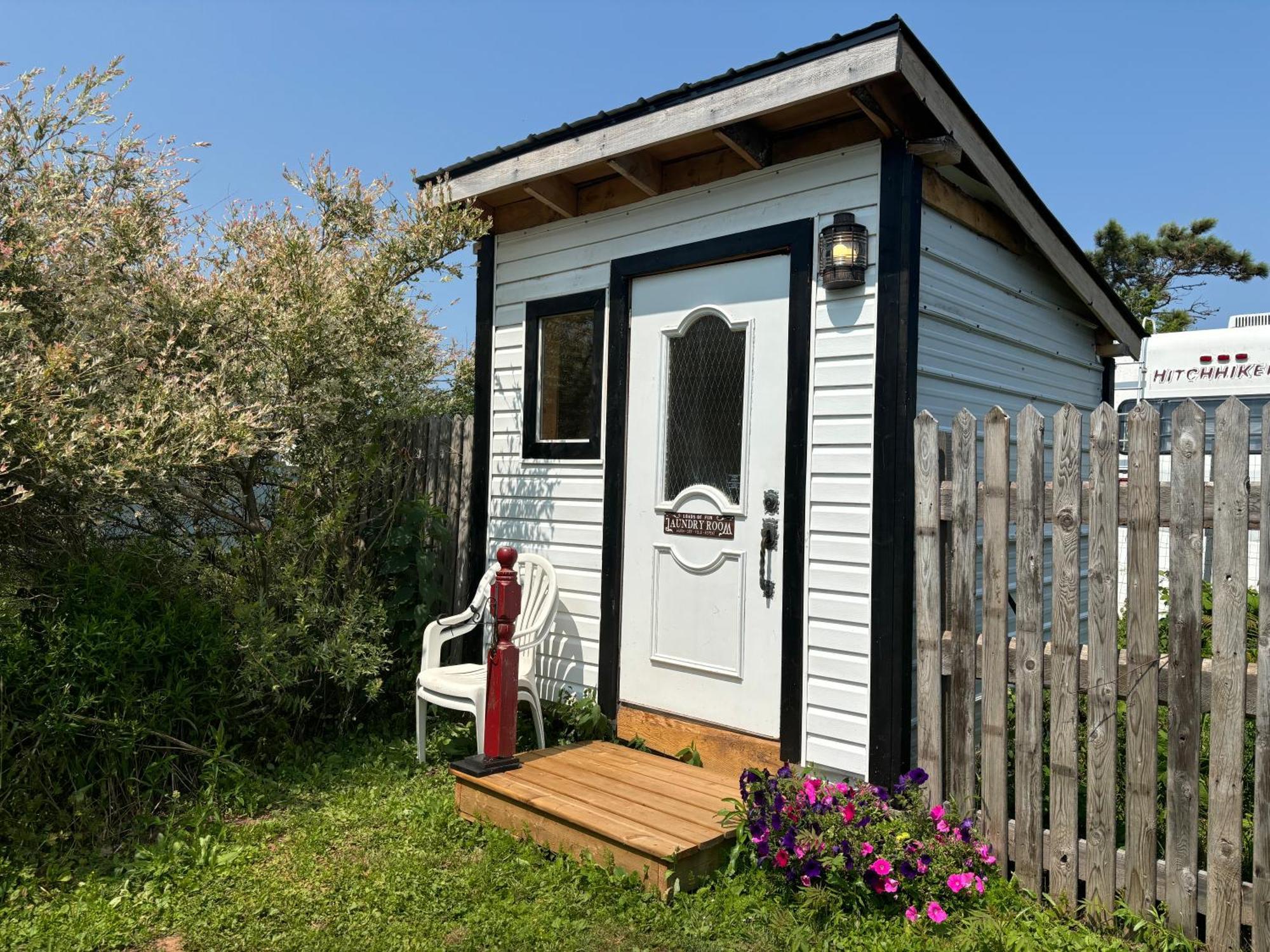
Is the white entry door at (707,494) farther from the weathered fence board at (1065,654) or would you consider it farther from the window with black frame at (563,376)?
the weathered fence board at (1065,654)

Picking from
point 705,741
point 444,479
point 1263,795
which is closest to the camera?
point 1263,795

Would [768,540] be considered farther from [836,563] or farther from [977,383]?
[977,383]

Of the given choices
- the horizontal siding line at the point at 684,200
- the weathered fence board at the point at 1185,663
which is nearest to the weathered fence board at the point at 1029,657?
the weathered fence board at the point at 1185,663

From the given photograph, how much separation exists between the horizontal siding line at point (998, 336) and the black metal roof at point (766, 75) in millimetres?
514

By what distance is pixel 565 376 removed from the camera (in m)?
5.27

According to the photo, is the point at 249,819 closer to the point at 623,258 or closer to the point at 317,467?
the point at 317,467

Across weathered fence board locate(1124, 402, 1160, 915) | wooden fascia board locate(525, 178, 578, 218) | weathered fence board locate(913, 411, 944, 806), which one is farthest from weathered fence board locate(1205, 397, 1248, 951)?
wooden fascia board locate(525, 178, 578, 218)

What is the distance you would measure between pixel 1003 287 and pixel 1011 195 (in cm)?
55

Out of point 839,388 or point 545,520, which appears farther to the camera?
point 545,520

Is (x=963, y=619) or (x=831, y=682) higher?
(x=963, y=619)

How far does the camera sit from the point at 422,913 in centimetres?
321

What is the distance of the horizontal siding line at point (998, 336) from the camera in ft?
13.2

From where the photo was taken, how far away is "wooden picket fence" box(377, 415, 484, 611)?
225 inches

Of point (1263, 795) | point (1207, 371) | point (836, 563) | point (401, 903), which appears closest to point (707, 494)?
point (836, 563)
